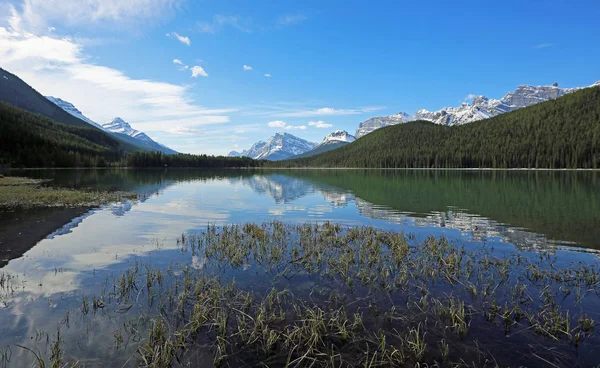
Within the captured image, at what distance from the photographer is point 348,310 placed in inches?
500

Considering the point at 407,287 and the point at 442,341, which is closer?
the point at 442,341

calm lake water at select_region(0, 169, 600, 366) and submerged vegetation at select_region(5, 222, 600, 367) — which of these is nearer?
submerged vegetation at select_region(5, 222, 600, 367)

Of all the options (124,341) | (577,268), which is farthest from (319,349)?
(577,268)

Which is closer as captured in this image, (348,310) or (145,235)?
(348,310)

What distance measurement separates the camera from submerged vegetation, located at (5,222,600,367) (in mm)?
9633

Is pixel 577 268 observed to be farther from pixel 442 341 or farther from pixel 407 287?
pixel 442 341

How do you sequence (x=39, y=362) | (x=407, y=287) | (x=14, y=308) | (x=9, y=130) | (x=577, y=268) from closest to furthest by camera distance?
(x=39, y=362) → (x=14, y=308) → (x=407, y=287) → (x=577, y=268) → (x=9, y=130)

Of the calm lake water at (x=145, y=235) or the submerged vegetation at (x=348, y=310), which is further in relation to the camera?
the calm lake water at (x=145, y=235)

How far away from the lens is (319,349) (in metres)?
10.0

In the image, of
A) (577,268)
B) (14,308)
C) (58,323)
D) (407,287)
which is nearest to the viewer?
(58,323)

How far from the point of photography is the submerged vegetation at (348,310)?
31.6 ft

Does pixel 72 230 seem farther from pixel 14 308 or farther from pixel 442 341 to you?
pixel 442 341

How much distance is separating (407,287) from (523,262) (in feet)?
29.3

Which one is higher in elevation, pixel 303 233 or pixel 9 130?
pixel 9 130
